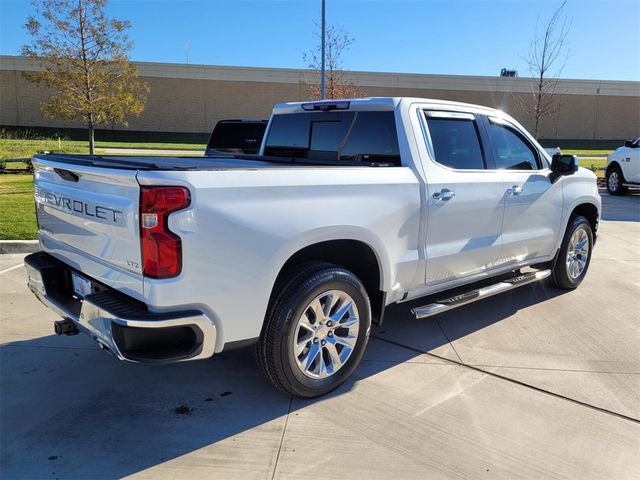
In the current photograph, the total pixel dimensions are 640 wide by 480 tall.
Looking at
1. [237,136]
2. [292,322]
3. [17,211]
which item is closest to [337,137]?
[292,322]

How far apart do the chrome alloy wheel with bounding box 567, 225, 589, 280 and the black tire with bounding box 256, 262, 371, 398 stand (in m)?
3.40

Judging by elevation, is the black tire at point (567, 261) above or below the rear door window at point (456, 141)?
below

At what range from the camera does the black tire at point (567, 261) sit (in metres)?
5.70

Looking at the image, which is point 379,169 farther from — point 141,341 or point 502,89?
point 502,89

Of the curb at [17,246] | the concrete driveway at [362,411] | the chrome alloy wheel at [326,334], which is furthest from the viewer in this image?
the curb at [17,246]

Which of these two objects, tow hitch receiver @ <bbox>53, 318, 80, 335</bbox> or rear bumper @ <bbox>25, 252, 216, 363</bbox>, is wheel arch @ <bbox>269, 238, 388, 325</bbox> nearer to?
rear bumper @ <bbox>25, 252, 216, 363</bbox>

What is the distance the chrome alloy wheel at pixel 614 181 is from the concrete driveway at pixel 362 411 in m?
11.6

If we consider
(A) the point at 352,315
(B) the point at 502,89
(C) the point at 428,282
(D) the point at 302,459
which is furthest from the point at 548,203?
(B) the point at 502,89

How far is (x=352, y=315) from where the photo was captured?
3631 mm

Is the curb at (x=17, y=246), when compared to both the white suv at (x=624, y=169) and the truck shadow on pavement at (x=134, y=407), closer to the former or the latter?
the truck shadow on pavement at (x=134, y=407)

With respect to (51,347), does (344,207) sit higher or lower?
higher

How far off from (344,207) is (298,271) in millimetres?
494

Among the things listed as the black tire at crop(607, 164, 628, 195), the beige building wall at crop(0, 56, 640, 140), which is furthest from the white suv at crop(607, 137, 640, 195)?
the beige building wall at crop(0, 56, 640, 140)

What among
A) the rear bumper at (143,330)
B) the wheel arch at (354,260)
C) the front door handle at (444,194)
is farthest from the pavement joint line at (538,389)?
the rear bumper at (143,330)
